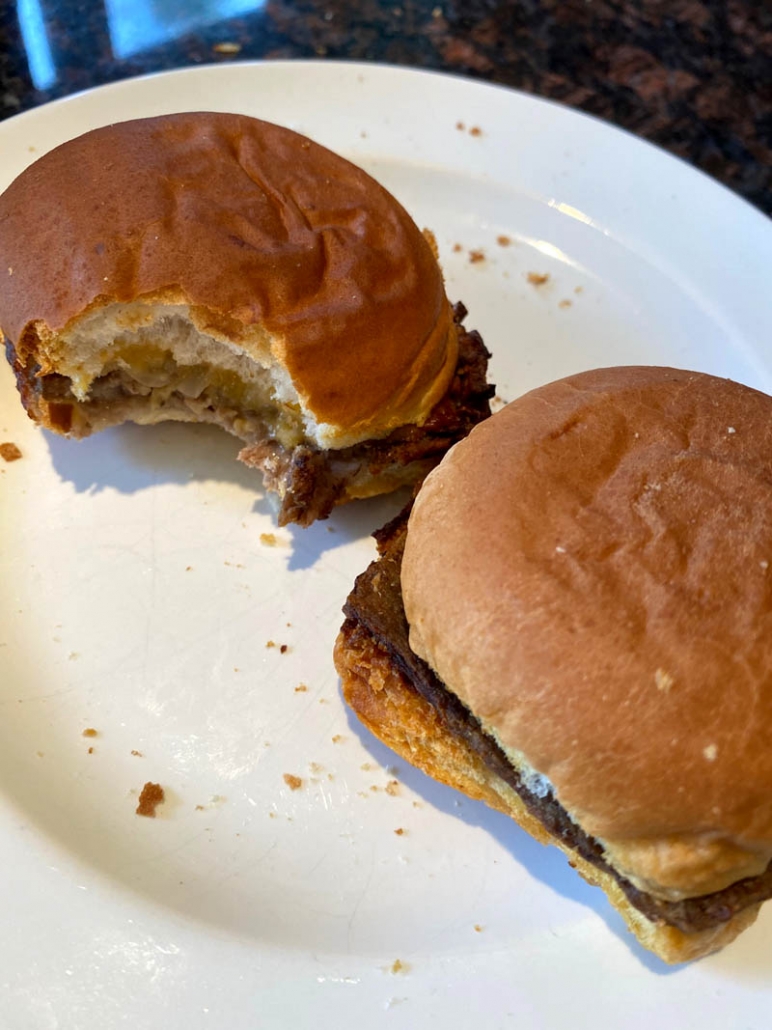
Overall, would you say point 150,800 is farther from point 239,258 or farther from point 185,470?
point 239,258

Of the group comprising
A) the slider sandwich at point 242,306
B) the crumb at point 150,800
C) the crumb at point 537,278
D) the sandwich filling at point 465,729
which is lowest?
the crumb at point 150,800

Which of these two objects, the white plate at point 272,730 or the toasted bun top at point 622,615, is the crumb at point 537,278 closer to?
the white plate at point 272,730

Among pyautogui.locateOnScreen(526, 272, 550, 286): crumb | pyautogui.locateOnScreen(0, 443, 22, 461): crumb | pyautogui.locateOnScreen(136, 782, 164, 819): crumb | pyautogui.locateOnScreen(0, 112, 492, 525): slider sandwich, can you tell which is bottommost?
pyautogui.locateOnScreen(136, 782, 164, 819): crumb

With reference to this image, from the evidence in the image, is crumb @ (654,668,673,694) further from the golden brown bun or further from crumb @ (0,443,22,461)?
crumb @ (0,443,22,461)

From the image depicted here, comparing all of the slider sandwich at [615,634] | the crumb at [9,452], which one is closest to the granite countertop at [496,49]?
the crumb at [9,452]

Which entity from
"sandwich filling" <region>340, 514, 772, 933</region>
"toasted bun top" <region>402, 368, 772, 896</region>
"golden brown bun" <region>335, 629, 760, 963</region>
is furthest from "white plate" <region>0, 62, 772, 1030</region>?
"toasted bun top" <region>402, 368, 772, 896</region>

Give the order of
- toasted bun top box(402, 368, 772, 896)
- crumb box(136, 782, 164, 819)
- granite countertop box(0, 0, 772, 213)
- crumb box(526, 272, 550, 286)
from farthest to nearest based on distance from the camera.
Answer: granite countertop box(0, 0, 772, 213), crumb box(526, 272, 550, 286), crumb box(136, 782, 164, 819), toasted bun top box(402, 368, 772, 896)

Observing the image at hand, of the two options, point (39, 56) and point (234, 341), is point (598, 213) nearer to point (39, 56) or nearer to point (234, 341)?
point (234, 341)
